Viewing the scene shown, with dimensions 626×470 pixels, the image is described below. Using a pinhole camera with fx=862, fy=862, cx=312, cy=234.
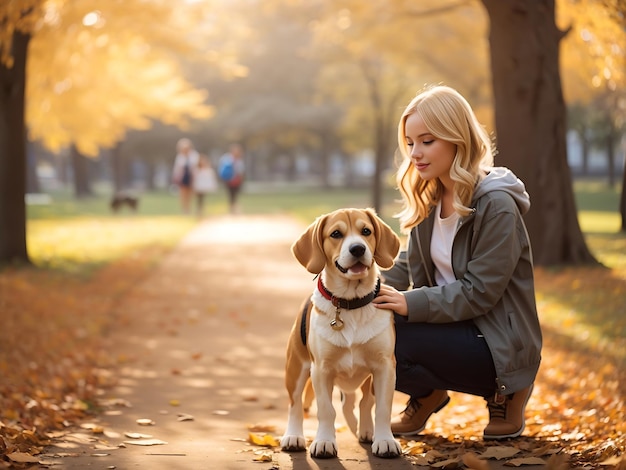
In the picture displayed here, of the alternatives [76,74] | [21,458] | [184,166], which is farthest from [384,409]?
[184,166]

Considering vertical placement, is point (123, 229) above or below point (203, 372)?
above

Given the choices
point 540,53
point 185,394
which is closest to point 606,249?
point 540,53

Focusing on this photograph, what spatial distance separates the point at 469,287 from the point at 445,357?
0.42m

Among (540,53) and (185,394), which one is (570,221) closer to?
(540,53)

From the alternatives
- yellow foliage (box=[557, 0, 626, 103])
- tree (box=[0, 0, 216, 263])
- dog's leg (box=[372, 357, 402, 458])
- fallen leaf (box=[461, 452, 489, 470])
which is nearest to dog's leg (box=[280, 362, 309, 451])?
dog's leg (box=[372, 357, 402, 458])

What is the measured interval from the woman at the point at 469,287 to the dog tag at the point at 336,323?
25cm

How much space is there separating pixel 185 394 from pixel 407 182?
275 centimetres

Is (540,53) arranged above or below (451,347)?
above

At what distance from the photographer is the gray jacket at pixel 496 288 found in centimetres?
455

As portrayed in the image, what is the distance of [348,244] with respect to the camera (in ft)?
13.4

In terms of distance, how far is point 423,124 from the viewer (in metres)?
4.64

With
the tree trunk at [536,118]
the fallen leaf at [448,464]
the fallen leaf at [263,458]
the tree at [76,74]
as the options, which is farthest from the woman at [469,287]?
the tree trunk at [536,118]

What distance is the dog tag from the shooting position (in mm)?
4258

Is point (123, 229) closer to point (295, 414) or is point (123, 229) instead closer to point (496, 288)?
point (295, 414)
